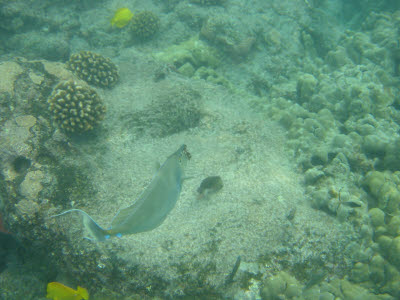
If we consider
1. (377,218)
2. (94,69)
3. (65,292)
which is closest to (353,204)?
(377,218)

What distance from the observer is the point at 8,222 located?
3.25 metres

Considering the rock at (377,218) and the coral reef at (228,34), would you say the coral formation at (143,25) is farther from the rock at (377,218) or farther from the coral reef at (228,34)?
the rock at (377,218)

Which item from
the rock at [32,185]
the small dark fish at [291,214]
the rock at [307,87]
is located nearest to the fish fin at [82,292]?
the rock at [32,185]

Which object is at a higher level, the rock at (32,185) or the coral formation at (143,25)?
the coral formation at (143,25)

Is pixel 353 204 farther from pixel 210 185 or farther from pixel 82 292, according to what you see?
pixel 82 292

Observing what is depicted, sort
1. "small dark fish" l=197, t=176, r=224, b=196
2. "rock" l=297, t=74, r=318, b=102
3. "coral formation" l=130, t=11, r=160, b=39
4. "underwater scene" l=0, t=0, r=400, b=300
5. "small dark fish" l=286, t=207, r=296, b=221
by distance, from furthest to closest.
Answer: "coral formation" l=130, t=11, r=160, b=39, "rock" l=297, t=74, r=318, b=102, "small dark fish" l=197, t=176, r=224, b=196, "small dark fish" l=286, t=207, r=296, b=221, "underwater scene" l=0, t=0, r=400, b=300

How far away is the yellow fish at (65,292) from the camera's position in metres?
2.77

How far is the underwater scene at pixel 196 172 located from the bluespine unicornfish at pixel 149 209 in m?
0.01

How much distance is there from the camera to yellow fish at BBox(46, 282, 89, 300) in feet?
9.09

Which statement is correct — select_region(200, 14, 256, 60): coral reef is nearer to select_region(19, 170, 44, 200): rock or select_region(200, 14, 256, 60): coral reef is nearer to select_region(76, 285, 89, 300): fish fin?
select_region(19, 170, 44, 200): rock


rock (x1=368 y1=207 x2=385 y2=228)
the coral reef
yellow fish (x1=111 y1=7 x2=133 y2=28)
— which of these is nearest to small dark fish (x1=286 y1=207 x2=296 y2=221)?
rock (x1=368 y1=207 x2=385 y2=228)

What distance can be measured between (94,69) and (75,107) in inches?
59.7

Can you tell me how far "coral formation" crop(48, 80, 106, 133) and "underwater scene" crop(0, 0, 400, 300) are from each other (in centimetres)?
3

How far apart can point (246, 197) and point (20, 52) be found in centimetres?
800
